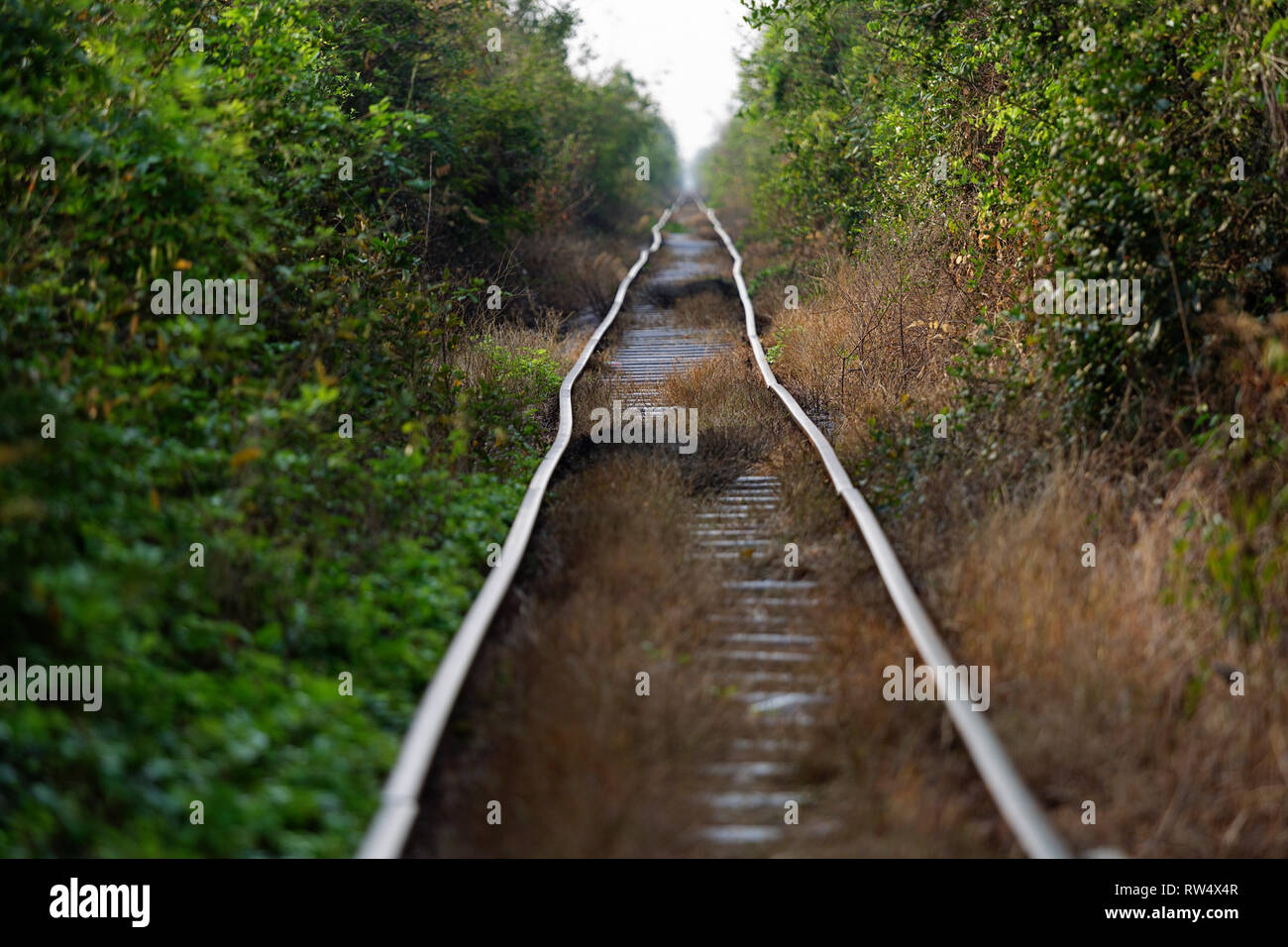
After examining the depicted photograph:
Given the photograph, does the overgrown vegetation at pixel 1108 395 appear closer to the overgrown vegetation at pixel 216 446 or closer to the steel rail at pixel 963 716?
the steel rail at pixel 963 716

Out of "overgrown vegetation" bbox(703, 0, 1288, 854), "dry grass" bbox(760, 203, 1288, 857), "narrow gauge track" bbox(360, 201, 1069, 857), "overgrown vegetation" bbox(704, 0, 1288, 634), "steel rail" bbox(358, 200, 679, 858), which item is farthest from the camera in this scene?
"overgrown vegetation" bbox(704, 0, 1288, 634)

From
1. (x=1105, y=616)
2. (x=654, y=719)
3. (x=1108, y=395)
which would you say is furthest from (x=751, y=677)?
(x=1108, y=395)

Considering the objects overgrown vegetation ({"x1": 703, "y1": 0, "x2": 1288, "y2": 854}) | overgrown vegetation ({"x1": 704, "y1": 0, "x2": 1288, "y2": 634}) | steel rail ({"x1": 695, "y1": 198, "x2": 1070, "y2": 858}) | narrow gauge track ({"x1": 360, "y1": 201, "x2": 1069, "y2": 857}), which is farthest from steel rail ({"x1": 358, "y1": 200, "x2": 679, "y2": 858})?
overgrown vegetation ({"x1": 704, "y1": 0, "x2": 1288, "y2": 634})

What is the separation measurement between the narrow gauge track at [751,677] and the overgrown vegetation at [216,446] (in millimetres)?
219

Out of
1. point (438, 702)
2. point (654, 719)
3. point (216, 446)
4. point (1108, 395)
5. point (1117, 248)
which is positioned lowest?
point (654, 719)

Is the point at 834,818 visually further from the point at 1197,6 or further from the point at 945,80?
the point at 945,80

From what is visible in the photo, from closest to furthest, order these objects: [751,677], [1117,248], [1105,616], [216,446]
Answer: [751,677], [1105,616], [216,446], [1117,248]

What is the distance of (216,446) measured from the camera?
5371 mm

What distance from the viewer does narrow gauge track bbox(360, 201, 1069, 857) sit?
361 cm

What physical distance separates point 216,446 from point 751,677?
277 cm

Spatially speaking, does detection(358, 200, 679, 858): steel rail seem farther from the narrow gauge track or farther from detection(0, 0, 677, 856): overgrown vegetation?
detection(0, 0, 677, 856): overgrown vegetation

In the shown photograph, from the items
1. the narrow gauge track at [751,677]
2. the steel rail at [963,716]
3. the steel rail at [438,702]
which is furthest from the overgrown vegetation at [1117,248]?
the steel rail at [438,702]

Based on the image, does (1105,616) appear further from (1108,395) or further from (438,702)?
(438,702)
